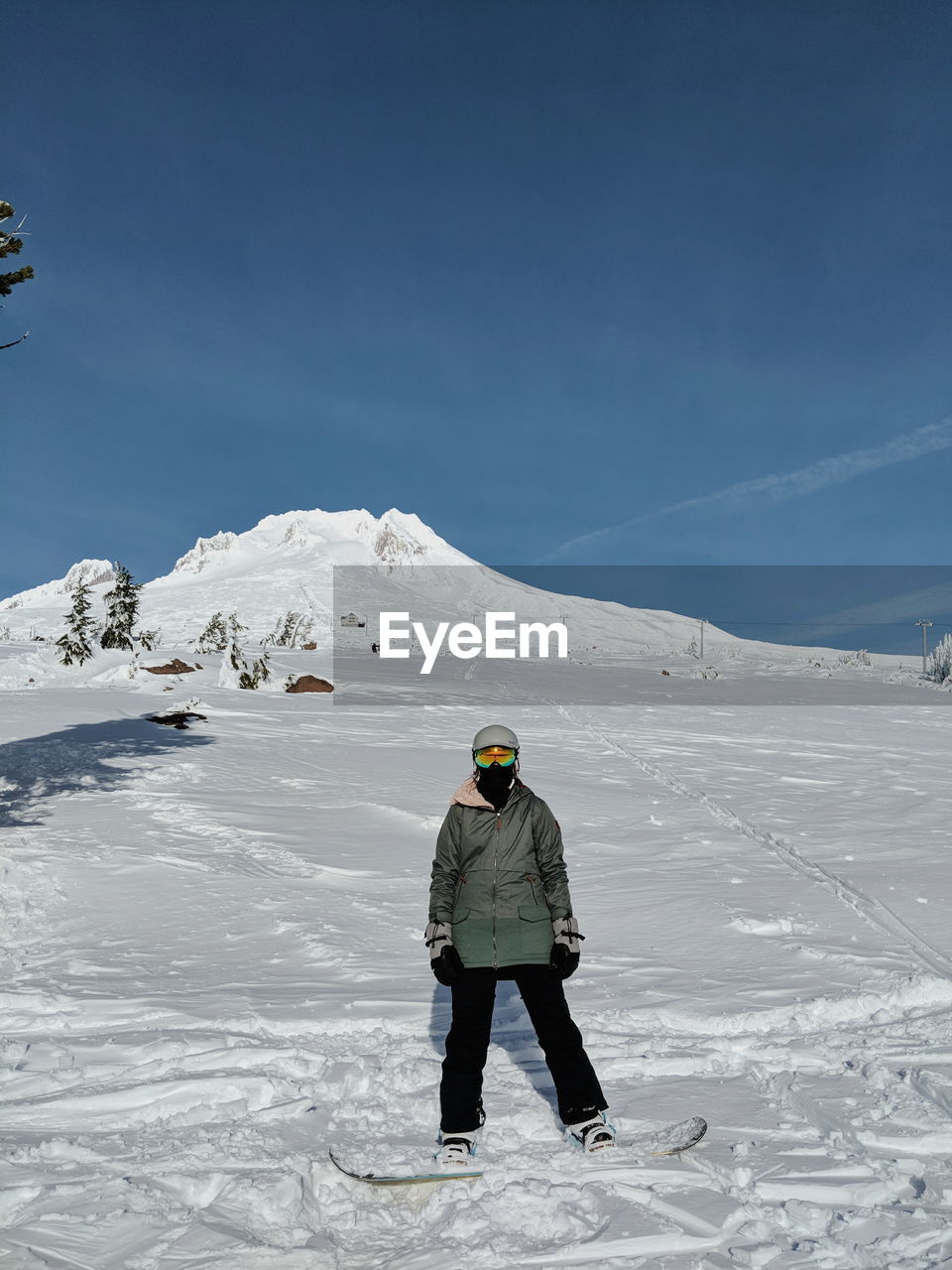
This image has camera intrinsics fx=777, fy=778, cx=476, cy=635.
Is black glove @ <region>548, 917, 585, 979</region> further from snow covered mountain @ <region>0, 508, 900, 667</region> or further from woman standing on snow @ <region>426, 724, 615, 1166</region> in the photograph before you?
snow covered mountain @ <region>0, 508, 900, 667</region>

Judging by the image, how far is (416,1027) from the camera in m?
4.81

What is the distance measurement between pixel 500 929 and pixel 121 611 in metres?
43.8

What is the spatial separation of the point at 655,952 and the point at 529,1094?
7.93ft

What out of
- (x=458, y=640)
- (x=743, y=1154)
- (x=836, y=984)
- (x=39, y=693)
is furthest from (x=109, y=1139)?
(x=458, y=640)

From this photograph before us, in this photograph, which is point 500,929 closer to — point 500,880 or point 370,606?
point 500,880

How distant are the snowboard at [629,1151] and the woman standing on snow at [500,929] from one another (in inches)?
6.3

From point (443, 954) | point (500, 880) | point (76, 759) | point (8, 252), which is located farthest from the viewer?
point (76, 759)

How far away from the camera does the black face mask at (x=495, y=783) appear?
374 cm

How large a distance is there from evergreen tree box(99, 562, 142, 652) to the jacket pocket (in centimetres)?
4278

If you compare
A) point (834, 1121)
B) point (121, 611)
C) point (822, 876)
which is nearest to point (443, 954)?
point (834, 1121)

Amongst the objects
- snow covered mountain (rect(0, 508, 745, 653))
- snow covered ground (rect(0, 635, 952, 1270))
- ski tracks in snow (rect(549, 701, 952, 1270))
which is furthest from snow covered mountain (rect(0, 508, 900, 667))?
ski tracks in snow (rect(549, 701, 952, 1270))

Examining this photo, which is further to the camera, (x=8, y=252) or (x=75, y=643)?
(x=75, y=643)

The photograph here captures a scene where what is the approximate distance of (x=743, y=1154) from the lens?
3.41 m

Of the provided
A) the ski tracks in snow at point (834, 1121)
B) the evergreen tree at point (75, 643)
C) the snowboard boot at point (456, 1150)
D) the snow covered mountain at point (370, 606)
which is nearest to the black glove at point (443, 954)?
the snowboard boot at point (456, 1150)
